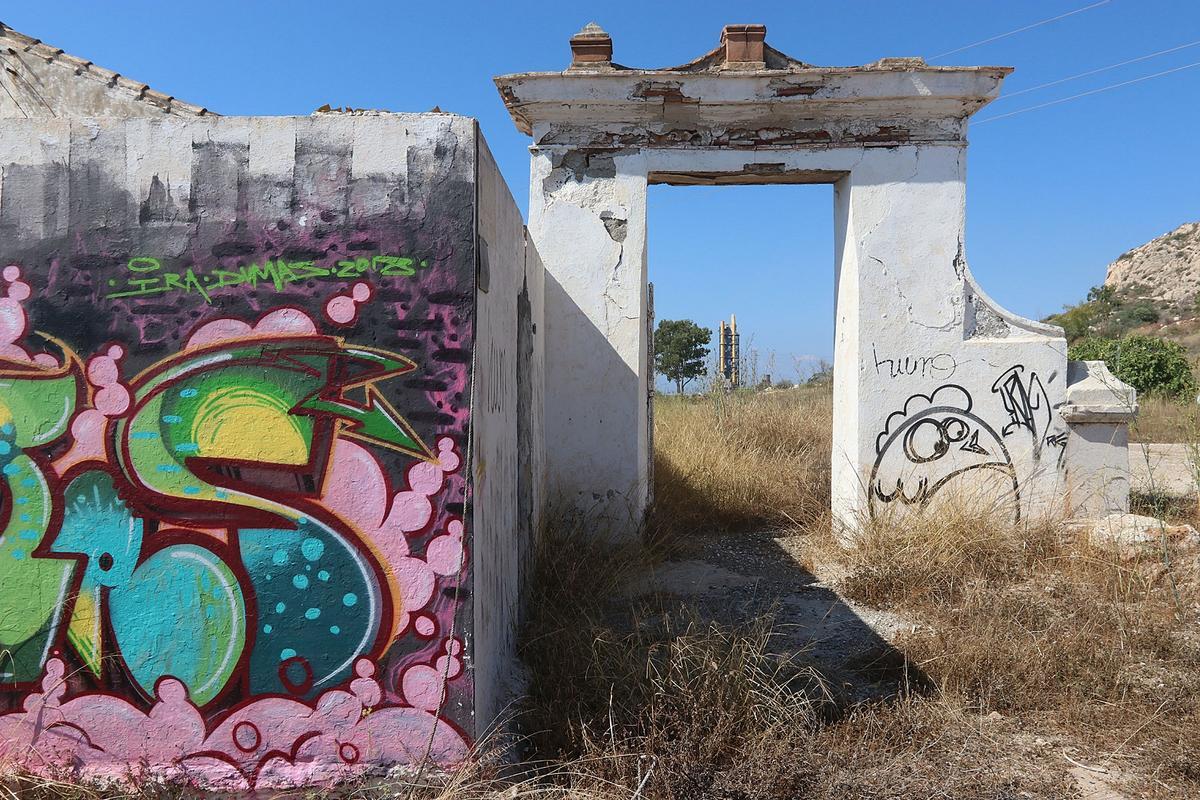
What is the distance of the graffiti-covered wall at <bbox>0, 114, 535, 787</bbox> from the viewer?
253 centimetres

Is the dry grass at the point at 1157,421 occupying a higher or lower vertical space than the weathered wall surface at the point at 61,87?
lower

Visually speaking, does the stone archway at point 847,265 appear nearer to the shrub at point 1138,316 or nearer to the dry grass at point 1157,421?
the dry grass at point 1157,421

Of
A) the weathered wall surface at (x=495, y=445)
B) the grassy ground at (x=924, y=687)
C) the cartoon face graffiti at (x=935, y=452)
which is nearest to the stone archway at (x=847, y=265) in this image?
the cartoon face graffiti at (x=935, y=452)

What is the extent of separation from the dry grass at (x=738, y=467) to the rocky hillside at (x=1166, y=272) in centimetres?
3240

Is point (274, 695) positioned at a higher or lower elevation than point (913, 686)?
higher

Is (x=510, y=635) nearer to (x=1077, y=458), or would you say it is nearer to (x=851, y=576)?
(x=851, y=576)

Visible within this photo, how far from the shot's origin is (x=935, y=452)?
5590mm

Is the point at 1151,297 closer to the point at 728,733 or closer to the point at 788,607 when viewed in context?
the point at 788,607

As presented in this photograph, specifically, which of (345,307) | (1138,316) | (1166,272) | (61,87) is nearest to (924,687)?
(345,307)

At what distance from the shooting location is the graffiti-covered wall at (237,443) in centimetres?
253

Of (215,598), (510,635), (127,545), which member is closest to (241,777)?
(215,598)

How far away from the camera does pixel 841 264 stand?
598cm

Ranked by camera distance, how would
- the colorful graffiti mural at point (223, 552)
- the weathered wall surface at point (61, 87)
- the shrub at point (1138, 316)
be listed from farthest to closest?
the shrub at point (1138, 316) → the weathered wall surface at point (61, 87) → the colorful graffiti mural at point (223, 552)

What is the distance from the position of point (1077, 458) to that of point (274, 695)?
5.44 m
